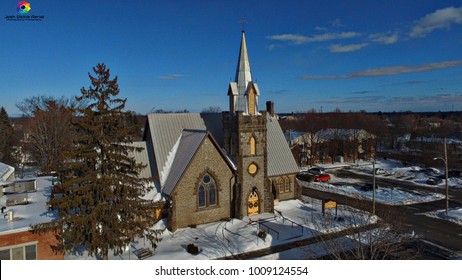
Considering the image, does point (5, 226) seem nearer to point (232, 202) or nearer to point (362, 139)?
point (232, 202)

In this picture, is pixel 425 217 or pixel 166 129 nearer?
pixel 425 217

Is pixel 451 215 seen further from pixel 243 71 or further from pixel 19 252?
pixel 19 252

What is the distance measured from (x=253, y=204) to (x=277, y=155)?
17.5ft

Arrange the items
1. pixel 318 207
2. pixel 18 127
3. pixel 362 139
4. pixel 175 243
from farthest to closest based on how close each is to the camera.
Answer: pixel 18 127 < pixel 362 139 < pixel 318 207 < pixel 175 243

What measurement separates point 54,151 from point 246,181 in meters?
20.8

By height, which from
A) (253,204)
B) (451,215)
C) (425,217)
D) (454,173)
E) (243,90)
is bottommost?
(425,217)

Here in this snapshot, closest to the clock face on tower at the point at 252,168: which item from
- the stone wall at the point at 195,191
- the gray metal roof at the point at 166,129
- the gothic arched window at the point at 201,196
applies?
the stone wall at the point at 195,191

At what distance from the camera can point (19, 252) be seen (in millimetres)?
11023

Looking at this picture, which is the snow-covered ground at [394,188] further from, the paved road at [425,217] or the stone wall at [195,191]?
the stone wall at [195,191]

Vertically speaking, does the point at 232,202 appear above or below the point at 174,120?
below

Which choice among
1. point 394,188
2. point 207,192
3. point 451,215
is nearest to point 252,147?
point 207,192

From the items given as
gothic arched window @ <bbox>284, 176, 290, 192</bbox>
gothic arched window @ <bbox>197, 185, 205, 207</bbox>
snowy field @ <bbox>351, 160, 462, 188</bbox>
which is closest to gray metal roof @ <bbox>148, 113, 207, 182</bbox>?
gothic arched window @ <bbox>197, 185, 205, 207</bbox>

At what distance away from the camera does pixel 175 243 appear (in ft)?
50.8

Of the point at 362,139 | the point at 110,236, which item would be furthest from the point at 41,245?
the point at 362,139
